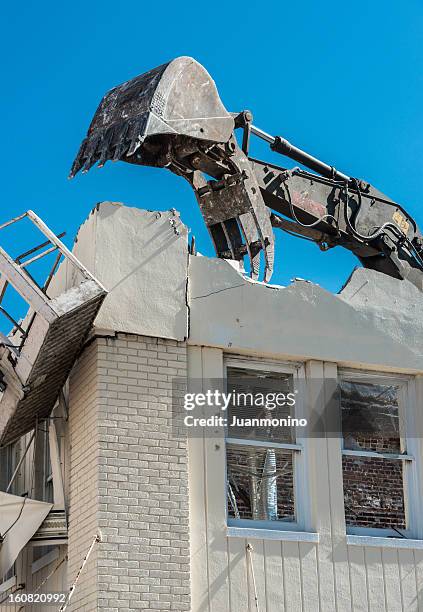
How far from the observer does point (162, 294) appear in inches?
476

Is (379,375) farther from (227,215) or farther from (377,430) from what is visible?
(227,215)

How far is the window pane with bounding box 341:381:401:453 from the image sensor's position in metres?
13.1

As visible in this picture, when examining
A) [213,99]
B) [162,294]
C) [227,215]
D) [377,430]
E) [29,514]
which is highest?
[213,99]

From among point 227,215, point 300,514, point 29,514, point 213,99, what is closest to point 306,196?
point 227,215

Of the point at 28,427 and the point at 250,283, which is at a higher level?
the point at 250,283

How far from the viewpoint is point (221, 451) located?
11961mm

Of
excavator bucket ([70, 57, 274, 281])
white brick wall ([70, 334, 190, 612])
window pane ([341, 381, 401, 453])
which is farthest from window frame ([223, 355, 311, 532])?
excavator bucket ([70, 57, 274, 281])

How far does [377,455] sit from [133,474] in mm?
3205

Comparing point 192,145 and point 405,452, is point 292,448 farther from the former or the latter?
point 192,145

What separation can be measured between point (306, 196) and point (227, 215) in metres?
1.52

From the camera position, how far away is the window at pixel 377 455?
12.8 m

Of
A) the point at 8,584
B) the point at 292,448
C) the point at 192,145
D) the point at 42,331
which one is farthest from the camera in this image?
the point at 8,584

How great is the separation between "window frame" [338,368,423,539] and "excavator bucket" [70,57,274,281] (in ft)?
5.73

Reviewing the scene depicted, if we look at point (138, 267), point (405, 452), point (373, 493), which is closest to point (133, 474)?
point (138, 267)
